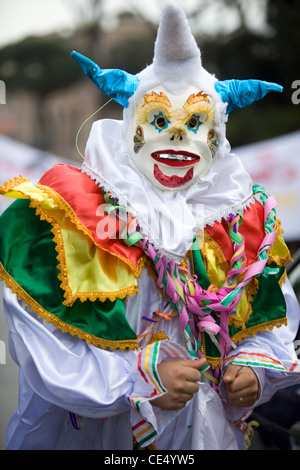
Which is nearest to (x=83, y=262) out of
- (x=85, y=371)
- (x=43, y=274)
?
(x=43, y=274)

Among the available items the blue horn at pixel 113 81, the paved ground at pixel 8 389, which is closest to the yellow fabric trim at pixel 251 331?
the blue horn at pixel 113 81

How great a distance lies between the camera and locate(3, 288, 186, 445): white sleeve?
73.5 inches

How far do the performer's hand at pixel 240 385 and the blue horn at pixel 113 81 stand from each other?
1106mm

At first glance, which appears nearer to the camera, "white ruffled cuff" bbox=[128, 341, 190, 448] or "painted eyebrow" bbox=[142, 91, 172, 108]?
"white ruffled cuff" bbox=[128, 341, 190, 448]

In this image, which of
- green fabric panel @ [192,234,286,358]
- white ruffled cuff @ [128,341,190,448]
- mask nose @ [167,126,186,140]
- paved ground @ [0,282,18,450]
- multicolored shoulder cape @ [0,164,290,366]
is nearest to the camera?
white ruffled cuff @ [128,341,190,448]

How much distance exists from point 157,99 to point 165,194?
0.35 m

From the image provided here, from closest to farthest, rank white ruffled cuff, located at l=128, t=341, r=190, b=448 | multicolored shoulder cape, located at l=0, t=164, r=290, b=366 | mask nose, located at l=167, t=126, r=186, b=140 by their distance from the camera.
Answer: white ruffled cuff, located at l=128, t=341, r=190, b=448, multicolored shoulder cape, located at l=0, t=164, r=290, b=366, mask nose, located at l=167, t=126, r=186, b=140

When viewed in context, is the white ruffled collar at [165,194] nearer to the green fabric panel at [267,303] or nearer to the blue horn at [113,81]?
the blue horn at [113,81]

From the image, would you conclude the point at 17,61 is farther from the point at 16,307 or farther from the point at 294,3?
the point at 16,307

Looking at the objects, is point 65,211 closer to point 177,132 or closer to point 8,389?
point 177,132

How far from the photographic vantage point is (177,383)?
189cm

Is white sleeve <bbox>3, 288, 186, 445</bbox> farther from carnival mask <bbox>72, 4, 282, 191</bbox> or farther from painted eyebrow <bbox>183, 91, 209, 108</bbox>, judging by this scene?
painted eyebrow <bbox>183, 91, 209, 108</bbox>

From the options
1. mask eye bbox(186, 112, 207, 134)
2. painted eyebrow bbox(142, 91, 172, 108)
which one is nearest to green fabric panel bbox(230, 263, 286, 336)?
mask eye bbox(186, 112, 207, 134)

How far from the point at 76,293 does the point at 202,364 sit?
1.67 ft
